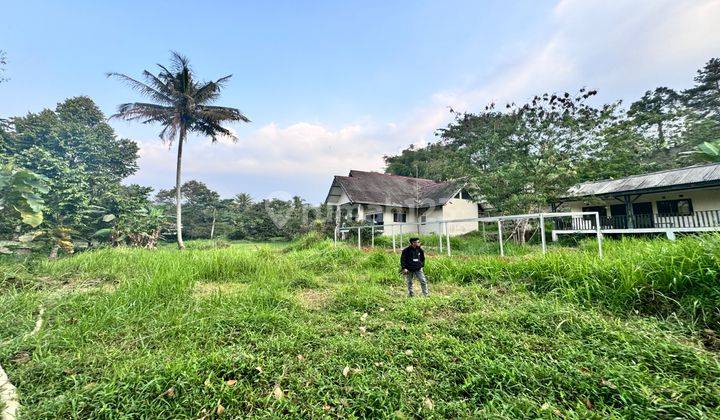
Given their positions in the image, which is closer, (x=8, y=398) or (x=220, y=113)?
(x=8, y=398)

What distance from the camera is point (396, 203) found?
74.4 feet

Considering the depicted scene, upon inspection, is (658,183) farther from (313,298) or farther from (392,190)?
(313,298)

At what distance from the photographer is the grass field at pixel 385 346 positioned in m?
2.41

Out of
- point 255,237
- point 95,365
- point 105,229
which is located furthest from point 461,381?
point 255,237

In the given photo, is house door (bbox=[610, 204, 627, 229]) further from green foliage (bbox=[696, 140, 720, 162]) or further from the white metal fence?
green foliage (bbox=[696, 140, 720, 162])

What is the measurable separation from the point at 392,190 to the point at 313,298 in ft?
64.7

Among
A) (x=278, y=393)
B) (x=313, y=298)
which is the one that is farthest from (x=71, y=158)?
(x=278, y=393)

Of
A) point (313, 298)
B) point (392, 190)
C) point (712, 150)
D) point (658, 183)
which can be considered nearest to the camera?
point (313, 298)

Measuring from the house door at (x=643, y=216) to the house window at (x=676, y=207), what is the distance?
491 millimetres

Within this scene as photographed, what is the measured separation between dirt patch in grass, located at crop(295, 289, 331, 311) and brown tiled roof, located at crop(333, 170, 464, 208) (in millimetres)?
15248

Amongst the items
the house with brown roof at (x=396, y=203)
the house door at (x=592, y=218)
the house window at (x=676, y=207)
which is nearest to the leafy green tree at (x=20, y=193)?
the house with brown roof at (x=396, y=203)

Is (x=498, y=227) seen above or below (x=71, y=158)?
below

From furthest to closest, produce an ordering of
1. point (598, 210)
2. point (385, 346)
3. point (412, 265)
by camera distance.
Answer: point (598, 210) → point (412, 265) → point (385, 346)

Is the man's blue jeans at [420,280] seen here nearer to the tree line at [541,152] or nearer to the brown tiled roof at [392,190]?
the tree line at [541,152]
